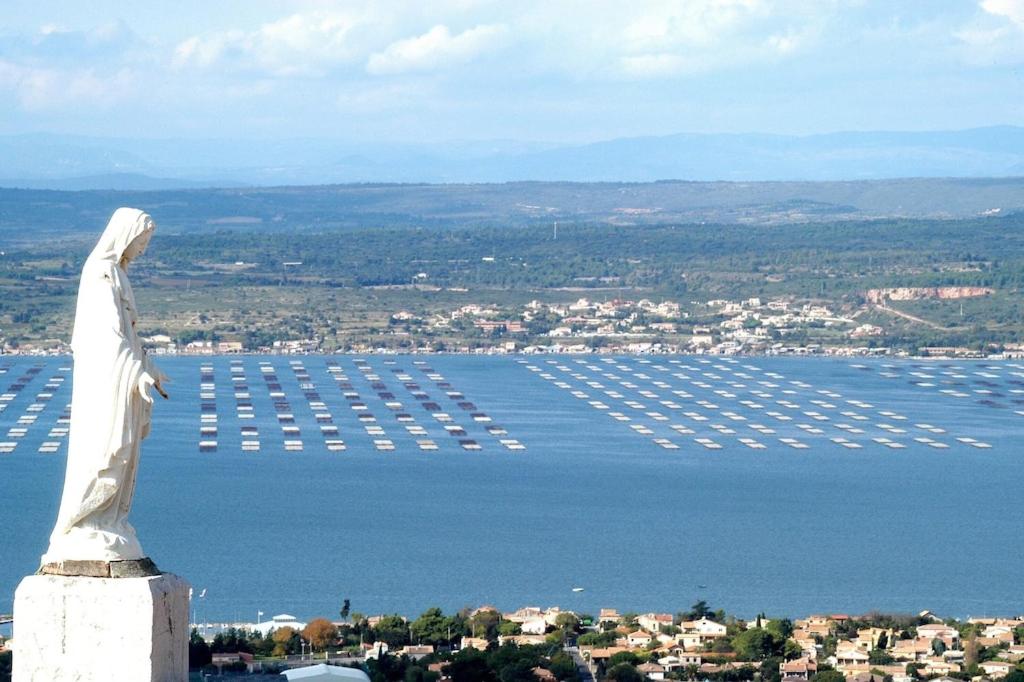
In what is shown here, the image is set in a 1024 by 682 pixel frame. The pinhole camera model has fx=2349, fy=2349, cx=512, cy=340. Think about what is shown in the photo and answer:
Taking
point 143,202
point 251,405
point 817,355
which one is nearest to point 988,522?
point 251,405

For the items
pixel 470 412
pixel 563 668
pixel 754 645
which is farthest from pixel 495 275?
pixel 563 668

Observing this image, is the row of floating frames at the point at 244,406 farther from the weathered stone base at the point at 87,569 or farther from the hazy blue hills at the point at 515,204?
the hazy blue hills at the point at 515,204

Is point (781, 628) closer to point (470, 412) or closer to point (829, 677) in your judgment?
point (829, 677)

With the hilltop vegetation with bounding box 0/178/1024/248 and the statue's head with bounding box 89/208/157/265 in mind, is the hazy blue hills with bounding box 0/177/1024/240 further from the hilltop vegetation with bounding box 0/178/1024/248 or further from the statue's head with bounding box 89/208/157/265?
the statue's head with bounding box 89/208/157/265

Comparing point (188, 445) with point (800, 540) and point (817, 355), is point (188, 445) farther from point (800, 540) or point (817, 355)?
point (817, 355)

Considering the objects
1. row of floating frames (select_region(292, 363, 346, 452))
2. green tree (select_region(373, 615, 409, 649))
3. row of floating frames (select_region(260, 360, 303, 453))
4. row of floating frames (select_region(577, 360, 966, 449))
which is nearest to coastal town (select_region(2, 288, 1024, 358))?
row of floating frames (select_region(260, 360, 303, 453))

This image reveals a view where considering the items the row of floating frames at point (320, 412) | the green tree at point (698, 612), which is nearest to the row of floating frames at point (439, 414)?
the row of floating frames at point (320, 412)

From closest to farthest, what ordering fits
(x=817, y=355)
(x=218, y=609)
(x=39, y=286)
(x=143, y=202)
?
(x=218, y=609)
(x=817, y=355)
(x=39, y=286)
(x=143, y=202)
